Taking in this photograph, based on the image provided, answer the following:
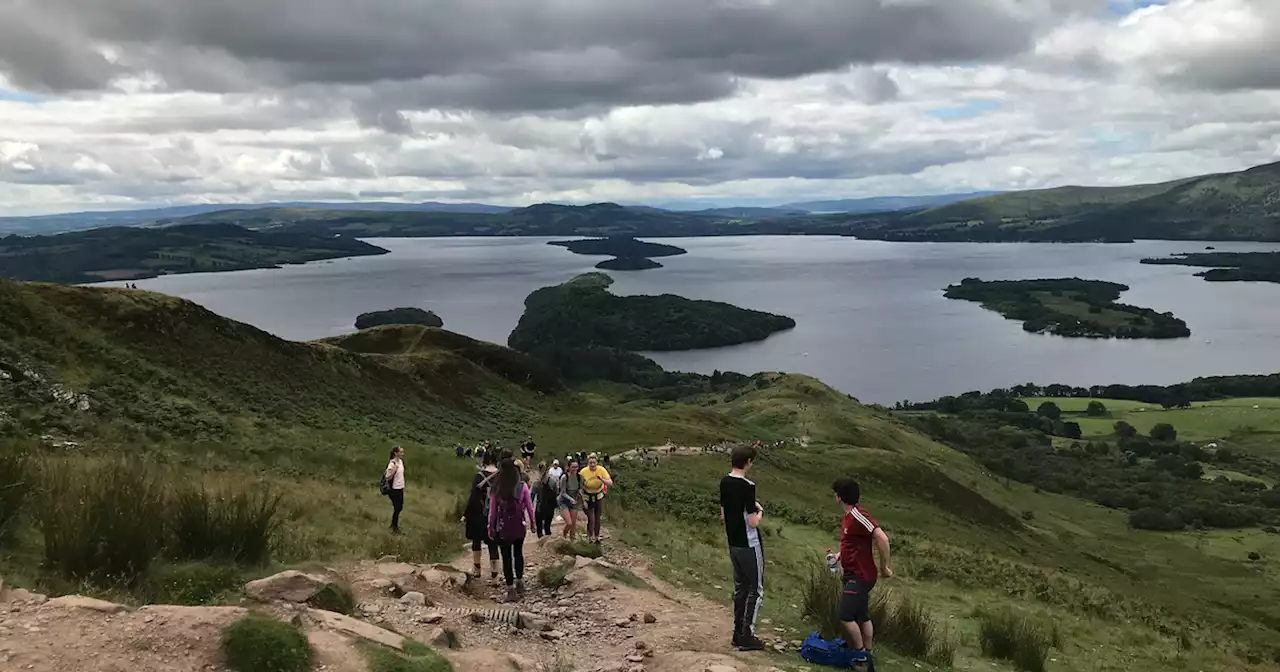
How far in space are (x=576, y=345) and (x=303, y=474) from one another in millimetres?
140542

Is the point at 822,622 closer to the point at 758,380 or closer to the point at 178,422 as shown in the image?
the point at 178,422

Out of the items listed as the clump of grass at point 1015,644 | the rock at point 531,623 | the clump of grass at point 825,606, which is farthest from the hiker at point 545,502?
the clump of grass at point 1015,644

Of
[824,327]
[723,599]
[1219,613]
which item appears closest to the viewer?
[723,599]

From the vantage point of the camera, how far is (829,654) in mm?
8844

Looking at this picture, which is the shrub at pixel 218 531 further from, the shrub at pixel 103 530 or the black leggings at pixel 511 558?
the black leggings at pixel 511 558

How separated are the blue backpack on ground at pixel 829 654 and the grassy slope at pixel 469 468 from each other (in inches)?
79.9

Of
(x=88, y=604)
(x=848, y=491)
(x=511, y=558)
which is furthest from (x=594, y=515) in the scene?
(x=88, y=604)

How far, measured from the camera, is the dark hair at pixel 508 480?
1081cm

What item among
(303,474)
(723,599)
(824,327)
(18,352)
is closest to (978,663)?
(723,599)

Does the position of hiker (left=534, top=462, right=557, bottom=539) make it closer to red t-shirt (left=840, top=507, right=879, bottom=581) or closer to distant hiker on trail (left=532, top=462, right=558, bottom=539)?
distant hiker on trail (left=532, top=462, right=558, bottom=539)

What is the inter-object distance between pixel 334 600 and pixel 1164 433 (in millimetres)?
118108

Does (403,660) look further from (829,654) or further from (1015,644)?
(1015,644)

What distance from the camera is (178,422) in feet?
75.3

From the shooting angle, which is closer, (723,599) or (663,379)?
(723,599)
